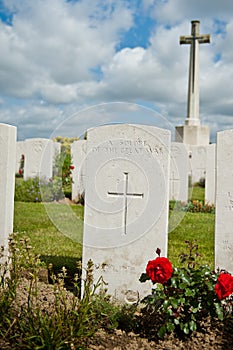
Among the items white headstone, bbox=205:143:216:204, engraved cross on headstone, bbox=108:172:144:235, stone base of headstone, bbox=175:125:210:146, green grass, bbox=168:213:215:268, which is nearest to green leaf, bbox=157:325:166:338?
engraved cross on headstone, bbox=108:172:144:235

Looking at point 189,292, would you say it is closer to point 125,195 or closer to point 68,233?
point 125,195

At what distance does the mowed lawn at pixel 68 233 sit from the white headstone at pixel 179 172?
1127 millimetres

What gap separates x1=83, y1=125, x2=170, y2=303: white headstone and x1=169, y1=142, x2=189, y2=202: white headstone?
6.47m

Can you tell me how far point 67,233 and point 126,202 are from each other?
260cm

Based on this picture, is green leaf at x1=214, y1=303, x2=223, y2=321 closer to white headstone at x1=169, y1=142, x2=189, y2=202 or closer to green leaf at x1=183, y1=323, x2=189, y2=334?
green leaf at x1=183, y1=323, x2=189, y2=334

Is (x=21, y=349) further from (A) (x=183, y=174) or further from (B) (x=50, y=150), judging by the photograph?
(B) (x=50, y=150)

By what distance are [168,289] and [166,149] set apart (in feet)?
4.52

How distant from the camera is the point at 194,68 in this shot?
686 inches

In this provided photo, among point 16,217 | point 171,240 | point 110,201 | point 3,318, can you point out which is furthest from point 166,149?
point 16,217

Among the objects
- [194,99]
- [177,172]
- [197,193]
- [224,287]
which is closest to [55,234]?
[177,172]

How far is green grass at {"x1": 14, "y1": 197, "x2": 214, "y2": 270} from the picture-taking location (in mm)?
6188

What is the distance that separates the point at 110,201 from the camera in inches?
178

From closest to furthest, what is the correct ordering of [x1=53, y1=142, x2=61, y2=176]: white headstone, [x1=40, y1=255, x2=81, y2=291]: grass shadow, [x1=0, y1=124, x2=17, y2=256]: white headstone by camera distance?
[x1=0, y1=124, x2=17, y2=256]: white headstone → [x1=40, y1=255, x2=81, y2=291]: grass shadow → [x1=53, y1=142, x2=61, y2=176]: white headstone

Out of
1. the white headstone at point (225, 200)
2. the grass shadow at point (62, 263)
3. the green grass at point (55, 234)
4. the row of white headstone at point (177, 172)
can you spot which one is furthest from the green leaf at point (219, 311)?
the row of white headstone at point (177, 172)
